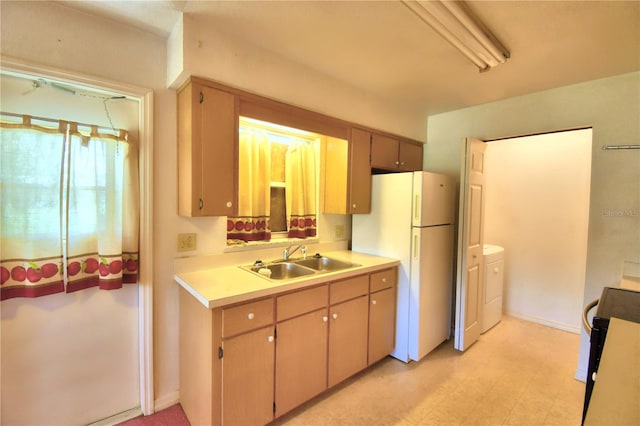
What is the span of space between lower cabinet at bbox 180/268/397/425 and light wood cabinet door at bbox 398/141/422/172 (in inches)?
53.4

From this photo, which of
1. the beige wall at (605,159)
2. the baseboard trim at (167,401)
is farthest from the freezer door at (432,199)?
the baseboard trim at (167,401)

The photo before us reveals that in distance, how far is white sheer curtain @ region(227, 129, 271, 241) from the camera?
2.24 metres

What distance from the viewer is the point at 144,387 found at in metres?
1.79

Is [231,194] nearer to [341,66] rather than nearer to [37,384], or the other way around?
[341,66]

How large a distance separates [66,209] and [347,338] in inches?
75.3

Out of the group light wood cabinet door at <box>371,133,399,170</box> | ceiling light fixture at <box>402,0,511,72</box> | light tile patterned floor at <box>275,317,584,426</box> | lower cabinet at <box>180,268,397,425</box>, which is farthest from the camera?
light wood cabinet door at <box>371,133,399,170</box>

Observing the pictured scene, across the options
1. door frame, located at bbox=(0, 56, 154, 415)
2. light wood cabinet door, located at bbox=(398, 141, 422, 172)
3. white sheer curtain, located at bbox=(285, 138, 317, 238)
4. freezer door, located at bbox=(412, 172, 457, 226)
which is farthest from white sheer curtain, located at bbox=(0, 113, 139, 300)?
light wood cabinet door, located at bbox=(398, 141, 422, 172)

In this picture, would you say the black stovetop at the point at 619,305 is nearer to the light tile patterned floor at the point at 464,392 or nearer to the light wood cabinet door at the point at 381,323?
the light tile patterned floor at the point at 464,392

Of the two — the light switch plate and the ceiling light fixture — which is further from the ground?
the ceiling light fixture

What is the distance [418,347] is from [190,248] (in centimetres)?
201

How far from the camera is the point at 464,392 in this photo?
82.5 inches

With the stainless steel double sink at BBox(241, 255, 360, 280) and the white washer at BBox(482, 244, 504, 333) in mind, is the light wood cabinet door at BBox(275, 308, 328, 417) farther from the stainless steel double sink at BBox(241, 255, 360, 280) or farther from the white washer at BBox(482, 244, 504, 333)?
the white washer at BBox(482, 244, 504, 333)

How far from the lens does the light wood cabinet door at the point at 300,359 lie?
1706 mm

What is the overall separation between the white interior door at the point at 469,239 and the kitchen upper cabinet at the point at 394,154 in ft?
1.98
